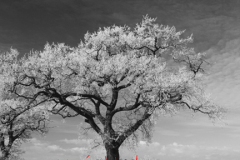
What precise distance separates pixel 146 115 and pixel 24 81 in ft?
34.8

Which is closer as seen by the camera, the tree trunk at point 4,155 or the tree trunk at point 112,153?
the tree trunk at point 112,153

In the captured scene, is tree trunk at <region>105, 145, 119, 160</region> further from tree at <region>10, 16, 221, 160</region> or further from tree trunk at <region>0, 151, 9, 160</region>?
tree trunk at <region>0, 151, 9, 160</region>

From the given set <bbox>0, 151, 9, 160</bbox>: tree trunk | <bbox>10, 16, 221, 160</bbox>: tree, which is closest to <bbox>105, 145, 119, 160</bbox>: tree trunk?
<bbox>10, 16, 221, 160</bbox>: tree

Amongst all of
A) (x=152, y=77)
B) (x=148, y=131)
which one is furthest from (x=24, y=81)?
(x=148, y=131)

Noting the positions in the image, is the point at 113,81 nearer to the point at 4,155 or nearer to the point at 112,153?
the point at 112,153

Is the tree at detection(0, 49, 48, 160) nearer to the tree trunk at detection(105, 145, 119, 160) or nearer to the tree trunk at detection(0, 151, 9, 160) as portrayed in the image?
the tree trunk at detection(0, 151, 9, 160)

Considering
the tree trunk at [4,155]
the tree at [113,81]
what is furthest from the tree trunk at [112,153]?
the tree trunk at [4,155]

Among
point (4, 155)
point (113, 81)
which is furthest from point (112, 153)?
point (4, 155)

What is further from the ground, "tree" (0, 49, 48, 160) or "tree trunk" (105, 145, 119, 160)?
"tree" (0, 49, 48, 160)

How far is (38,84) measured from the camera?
20.7m

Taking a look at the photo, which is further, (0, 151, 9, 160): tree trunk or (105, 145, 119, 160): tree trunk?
(0, 151, 9, 160): tree trunk

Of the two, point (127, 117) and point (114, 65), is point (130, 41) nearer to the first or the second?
point (114, 65)

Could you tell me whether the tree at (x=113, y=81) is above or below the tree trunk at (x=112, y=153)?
above

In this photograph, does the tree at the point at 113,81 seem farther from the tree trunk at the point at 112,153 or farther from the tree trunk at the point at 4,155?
the tree trunk at the point at 4,155
